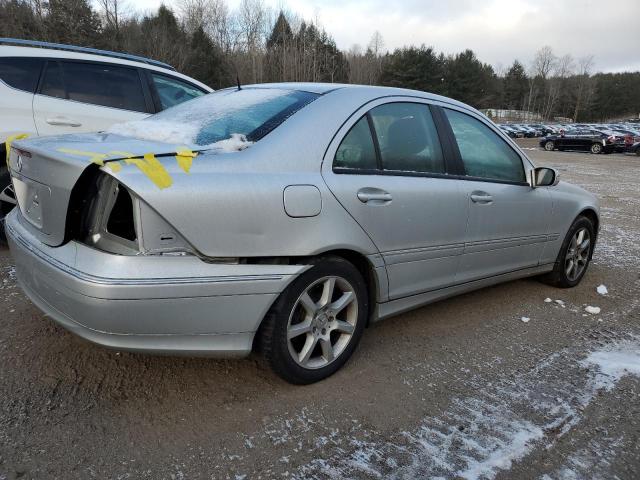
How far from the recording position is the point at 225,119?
2678 millimetres

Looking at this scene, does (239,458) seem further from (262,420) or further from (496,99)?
(496,99)

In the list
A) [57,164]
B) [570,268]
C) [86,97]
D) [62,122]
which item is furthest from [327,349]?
[86,97]

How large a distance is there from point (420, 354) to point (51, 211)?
7.12 feet

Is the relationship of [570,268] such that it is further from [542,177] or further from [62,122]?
[62,122]

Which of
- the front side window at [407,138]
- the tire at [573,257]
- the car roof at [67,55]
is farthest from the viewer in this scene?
the car roof at [67,55]

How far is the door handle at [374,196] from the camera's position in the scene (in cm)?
262

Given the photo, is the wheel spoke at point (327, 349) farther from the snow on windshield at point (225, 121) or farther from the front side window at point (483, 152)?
the front side window at point (483, 152)

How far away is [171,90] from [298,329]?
4.02 meters

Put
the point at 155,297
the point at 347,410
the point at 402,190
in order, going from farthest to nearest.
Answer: the point at 402,190 → the point at 347,410 → the point at 155,297

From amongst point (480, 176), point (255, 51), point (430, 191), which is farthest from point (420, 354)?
point (255, 51)

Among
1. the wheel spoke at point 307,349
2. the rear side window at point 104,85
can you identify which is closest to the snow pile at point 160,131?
the wheel spoke at point 307,349

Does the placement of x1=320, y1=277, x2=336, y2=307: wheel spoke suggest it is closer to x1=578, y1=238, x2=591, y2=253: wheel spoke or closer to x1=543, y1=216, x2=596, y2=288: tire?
x1=543, y1=216, x2=596, y2=288: tire

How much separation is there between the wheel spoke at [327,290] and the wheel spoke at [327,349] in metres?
0.21

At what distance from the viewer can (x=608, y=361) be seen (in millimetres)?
3121
